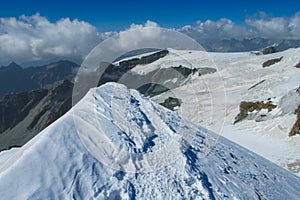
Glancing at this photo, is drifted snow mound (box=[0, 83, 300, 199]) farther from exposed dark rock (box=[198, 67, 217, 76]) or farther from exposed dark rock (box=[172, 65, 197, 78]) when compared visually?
exposed dark rock (box=[198, 67, 217, 76])

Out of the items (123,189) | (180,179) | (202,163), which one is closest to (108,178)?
(123,189)

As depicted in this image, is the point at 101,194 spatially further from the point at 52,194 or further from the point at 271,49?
the point at 271,49

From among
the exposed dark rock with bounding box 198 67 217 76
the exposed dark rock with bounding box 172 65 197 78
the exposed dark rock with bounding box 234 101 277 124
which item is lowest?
the exposed dark rock with bounding box 172 65 197 78

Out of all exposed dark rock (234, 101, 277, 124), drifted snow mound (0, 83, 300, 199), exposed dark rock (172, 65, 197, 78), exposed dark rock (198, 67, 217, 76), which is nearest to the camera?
drifted snow mound (0, 83, 300, 199)

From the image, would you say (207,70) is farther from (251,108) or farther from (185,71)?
(251,108)

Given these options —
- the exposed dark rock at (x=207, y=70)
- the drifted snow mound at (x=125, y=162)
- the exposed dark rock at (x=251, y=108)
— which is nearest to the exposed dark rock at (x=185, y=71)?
the exposed dark rock at (x=207, y=70)

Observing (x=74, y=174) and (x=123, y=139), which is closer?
(x=74, y=174)

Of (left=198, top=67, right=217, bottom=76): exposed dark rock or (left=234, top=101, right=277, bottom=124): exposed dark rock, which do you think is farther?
(left=198, top=67, right=217, bottom=76): exposed dark rock

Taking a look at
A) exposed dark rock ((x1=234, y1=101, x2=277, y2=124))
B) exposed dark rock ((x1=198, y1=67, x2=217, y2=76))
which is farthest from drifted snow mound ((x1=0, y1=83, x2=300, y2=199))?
exposed dark rock ((x1=198, y1=67, x2=217, y2=76))
